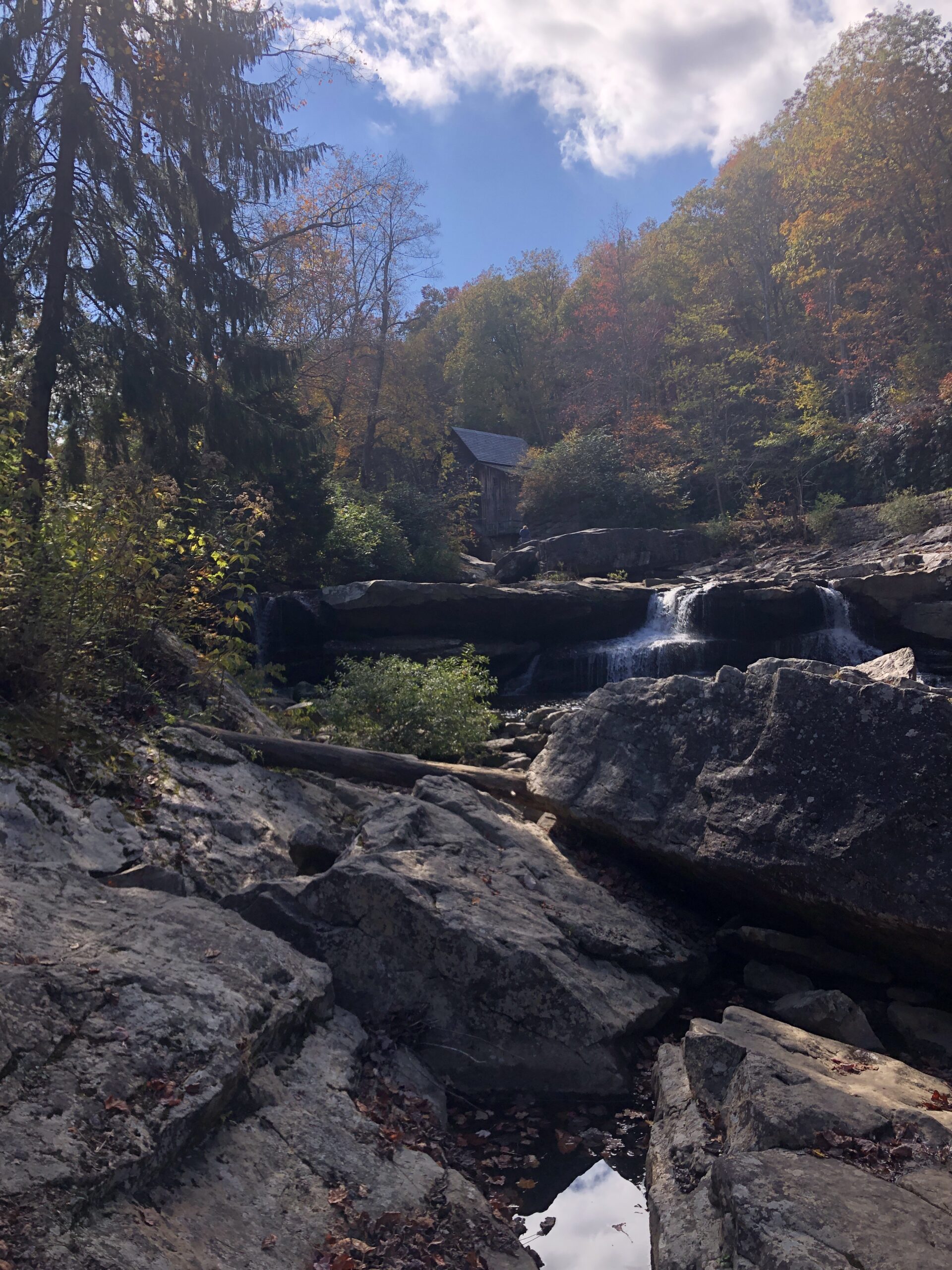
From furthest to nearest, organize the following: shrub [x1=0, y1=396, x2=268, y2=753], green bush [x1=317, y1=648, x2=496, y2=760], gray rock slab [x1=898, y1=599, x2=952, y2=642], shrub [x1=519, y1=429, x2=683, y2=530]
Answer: shrub [x1=519, y1=429, x2=683, y2=530] < gray rock slab [x1=898, y1=599, x2=952, y2=642] < green bush [x1=317, y1=648, x2=496, y2=760] < shrub [x1=0, y1=396, x2=268, y2=753]

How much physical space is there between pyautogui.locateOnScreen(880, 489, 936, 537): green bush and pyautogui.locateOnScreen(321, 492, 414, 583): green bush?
1345 cm

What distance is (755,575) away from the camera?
68.8 feet

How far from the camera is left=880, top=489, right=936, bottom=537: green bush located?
21547mm

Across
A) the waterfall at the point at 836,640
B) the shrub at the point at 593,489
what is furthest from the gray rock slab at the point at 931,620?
the shrub at the point at 593,489

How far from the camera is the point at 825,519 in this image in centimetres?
2439

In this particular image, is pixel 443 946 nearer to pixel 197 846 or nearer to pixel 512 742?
pixel 197 846

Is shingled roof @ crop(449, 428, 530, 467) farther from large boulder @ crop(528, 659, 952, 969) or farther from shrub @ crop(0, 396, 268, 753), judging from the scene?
large boulder @ crop(528, 659, 952, 969)

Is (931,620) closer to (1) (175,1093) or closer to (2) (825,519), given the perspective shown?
(2) (825,519)

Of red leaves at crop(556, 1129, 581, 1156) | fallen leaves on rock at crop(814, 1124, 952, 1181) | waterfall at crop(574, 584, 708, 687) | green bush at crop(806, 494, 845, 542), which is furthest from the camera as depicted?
green bush at crop(806, 494, 845, 542)

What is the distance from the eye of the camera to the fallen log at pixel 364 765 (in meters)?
7.09

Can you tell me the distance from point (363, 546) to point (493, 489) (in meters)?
17.1

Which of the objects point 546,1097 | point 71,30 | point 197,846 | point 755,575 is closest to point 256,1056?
point 546,1097

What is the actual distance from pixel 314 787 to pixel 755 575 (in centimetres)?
1666

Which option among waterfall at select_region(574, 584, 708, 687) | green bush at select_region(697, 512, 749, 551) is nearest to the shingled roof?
green bush at select_region(697, 512, 749, 551)
